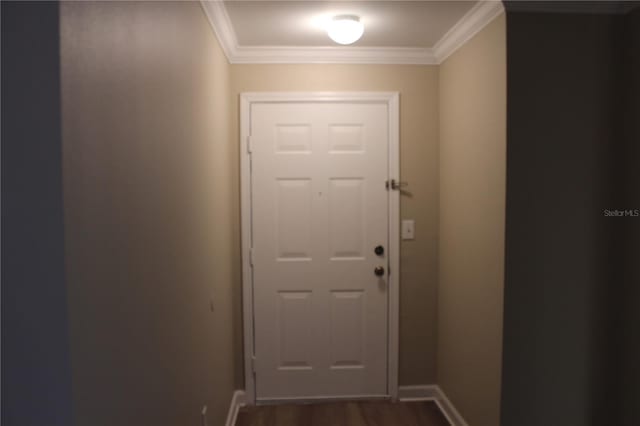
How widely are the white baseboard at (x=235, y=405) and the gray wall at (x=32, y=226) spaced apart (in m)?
2.06

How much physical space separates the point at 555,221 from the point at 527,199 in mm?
177

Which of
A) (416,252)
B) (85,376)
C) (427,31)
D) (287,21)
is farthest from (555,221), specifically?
(85,376)

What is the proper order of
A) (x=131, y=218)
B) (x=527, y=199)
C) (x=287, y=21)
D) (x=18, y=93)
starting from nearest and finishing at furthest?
(x=18, y=93) → (x=131, y=218) → (x=527, y=199) → (x=287, y=21)

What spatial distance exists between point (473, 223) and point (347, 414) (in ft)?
4.83

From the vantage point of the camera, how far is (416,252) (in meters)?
3.12

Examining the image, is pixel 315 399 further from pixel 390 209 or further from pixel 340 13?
pixel 340 13

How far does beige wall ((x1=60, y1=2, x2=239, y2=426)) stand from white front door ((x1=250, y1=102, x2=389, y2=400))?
0.82 m

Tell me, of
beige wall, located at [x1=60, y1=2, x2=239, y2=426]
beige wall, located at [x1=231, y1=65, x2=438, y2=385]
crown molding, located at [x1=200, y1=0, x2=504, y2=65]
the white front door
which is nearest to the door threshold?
the white front door

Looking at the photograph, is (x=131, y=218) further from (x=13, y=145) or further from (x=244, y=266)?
(x=244, y=266)

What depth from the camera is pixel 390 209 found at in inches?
122

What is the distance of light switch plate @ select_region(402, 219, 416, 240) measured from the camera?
10.2ft

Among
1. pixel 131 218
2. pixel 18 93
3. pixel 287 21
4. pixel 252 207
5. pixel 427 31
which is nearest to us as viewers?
pixel 18 93

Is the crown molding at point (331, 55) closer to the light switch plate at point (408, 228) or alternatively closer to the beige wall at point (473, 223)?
the beige wall at point (473, 223)

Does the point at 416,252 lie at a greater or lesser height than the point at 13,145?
lesser
